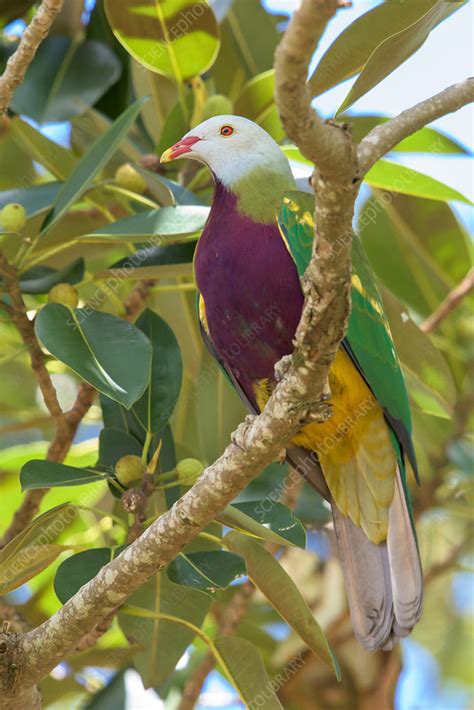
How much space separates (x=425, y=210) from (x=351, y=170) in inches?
86.6

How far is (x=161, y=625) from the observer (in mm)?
2674

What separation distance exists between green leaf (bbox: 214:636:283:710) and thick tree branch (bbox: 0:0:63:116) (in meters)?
1.47

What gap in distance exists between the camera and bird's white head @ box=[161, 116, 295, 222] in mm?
2785

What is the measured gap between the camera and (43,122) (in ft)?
10.8

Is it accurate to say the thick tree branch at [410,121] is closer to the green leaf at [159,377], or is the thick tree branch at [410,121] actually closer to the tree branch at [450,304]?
the green leaf at [159,377]

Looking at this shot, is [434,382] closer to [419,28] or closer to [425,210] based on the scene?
[425,210]

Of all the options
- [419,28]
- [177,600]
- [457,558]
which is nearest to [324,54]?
[419,28]

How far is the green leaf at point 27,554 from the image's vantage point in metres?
2.36

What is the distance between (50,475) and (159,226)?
2.45 feet

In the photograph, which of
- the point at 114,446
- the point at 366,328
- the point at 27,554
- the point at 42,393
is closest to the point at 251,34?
the point at 366,328

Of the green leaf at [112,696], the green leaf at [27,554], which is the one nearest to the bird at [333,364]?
the green leaf at [27,554]

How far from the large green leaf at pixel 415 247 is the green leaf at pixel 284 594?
1637 mm

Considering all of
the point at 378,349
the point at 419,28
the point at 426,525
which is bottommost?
the point at 426,525

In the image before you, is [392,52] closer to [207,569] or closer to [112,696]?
[207,569]
